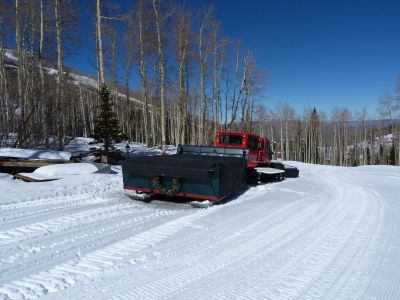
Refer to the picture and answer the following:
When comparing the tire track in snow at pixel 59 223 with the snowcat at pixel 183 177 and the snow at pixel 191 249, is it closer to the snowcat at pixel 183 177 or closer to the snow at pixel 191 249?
the snow at pixel 191 249

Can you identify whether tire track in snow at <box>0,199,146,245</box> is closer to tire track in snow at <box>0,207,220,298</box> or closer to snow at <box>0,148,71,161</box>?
tire track in snow at <box>0,207,220,298</box>

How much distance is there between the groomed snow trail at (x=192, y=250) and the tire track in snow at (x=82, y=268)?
0.01 m

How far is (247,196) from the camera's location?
8.28m

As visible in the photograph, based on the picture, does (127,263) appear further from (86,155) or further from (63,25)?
(63,25)

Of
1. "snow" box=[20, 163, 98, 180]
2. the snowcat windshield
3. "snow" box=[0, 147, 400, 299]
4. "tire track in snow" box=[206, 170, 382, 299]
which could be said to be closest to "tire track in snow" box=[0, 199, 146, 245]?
"snow" box=[0, 147, 400, 299]

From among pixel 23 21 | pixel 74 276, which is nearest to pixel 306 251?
pixel 74 276

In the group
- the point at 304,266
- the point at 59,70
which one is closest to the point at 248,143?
the point at 304,266

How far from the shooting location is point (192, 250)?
4137 mm

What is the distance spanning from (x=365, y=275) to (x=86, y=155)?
14.1m

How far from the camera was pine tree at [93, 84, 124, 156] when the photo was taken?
15.0 metres

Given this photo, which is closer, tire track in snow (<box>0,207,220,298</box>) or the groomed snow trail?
tire track in snow (<box>0,207,220,298</box>)

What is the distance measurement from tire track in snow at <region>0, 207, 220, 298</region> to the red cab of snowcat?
8.12 metres

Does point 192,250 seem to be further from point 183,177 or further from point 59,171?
point 59,171

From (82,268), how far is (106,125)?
1231 centimetres
